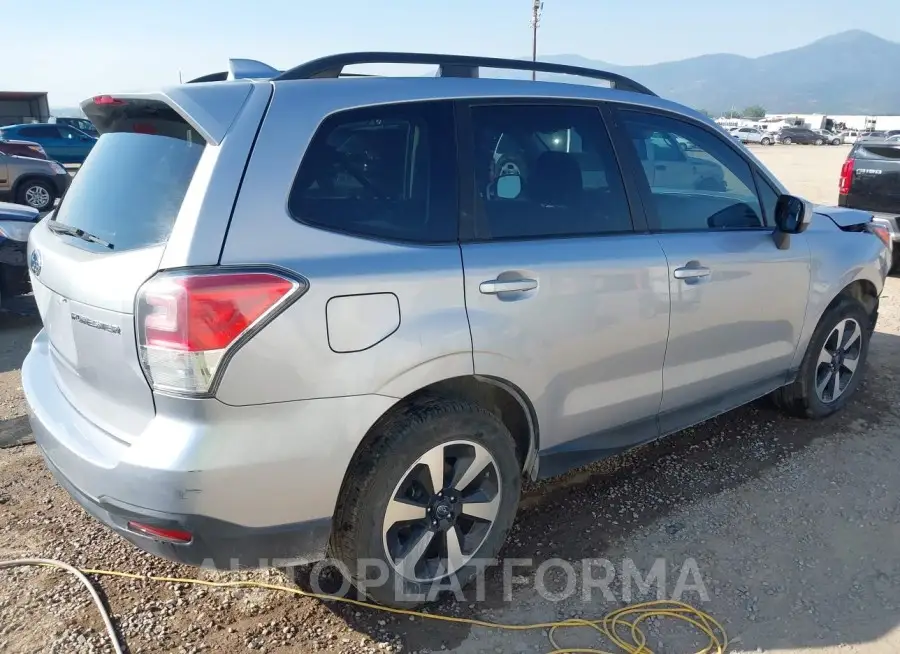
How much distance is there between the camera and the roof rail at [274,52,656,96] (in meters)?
2.40

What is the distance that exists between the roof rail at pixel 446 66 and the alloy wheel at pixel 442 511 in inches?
52.8

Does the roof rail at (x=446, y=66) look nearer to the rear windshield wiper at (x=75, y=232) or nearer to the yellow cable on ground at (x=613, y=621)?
the rear windshield wiper at (x=75, y=232)

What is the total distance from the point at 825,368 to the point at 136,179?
389 centimetres

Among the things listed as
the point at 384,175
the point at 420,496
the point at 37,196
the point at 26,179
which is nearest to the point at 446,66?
the point at 384,175

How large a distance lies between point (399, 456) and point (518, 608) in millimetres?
852

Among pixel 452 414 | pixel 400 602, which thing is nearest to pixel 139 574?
pixel 400 602

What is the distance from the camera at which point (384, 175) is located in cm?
242

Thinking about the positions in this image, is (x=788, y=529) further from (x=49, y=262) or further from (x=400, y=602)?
(x=49, y=262)

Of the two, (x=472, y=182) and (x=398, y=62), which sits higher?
(x=398, y=62)

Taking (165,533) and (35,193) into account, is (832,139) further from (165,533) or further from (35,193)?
(165,533)

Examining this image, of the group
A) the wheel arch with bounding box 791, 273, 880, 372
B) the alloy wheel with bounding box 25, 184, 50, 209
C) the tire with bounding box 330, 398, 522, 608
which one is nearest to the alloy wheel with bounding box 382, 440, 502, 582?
the tire with bounding box 330, 398, 522, 608

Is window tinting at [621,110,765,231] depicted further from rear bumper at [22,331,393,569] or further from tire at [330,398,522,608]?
rear bumper at [22,331,393,569]

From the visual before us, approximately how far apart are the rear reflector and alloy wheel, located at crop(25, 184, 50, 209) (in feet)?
40.8

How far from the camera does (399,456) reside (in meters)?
2.37
